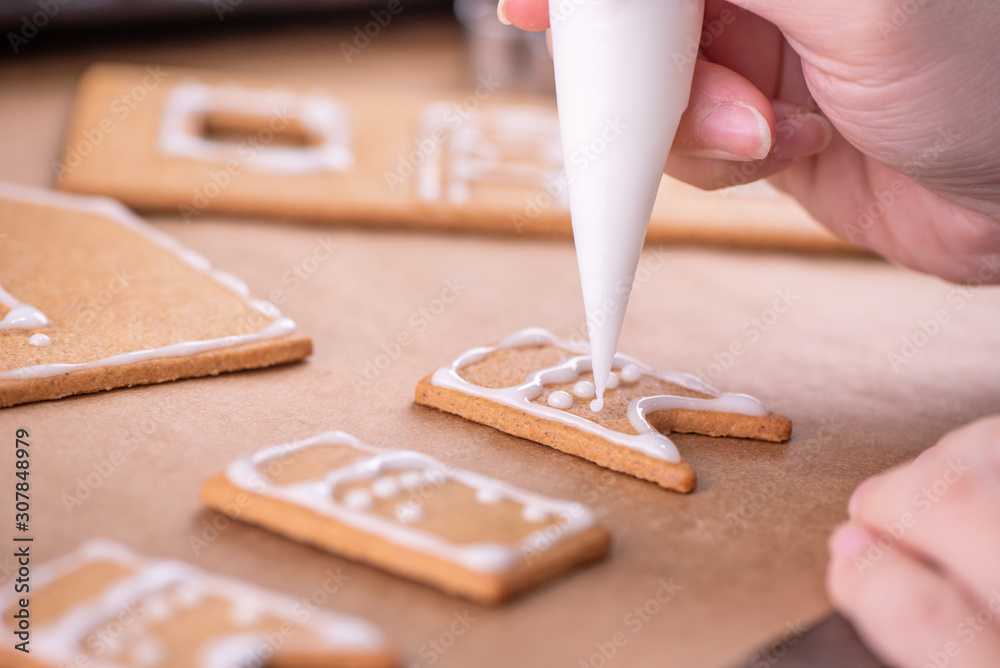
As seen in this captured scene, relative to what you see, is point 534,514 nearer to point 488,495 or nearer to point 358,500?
point 488,495

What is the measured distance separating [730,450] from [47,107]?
6.18 ft

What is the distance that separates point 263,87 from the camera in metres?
2.27

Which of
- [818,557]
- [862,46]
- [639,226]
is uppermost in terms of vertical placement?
[862,46]

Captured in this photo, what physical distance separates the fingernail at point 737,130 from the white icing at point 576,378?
0.30 metres

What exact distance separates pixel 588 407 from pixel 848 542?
359 mm

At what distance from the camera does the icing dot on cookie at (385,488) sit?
0.95 meters

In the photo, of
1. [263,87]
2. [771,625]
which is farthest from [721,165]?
[263,87]

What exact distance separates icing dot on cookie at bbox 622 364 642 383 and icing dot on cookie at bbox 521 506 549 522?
35 cm

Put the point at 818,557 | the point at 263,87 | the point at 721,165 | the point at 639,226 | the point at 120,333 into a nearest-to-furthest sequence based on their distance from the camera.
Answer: the point at 818,557 < the point at 639,226 < the point at 120,333 < the point at 721,165 < the point at 263,87

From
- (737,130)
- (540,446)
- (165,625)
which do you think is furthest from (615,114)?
(165,625)

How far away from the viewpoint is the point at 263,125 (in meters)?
2.17

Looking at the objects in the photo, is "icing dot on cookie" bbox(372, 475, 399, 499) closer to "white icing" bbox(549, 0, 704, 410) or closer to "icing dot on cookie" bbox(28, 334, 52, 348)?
"white icing" bbox(549, 0, 704, 410)

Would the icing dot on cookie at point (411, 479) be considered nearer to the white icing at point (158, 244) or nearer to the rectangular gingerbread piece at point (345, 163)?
the white icing at point (158, 244)

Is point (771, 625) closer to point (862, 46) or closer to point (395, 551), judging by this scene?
point (395, 551)
